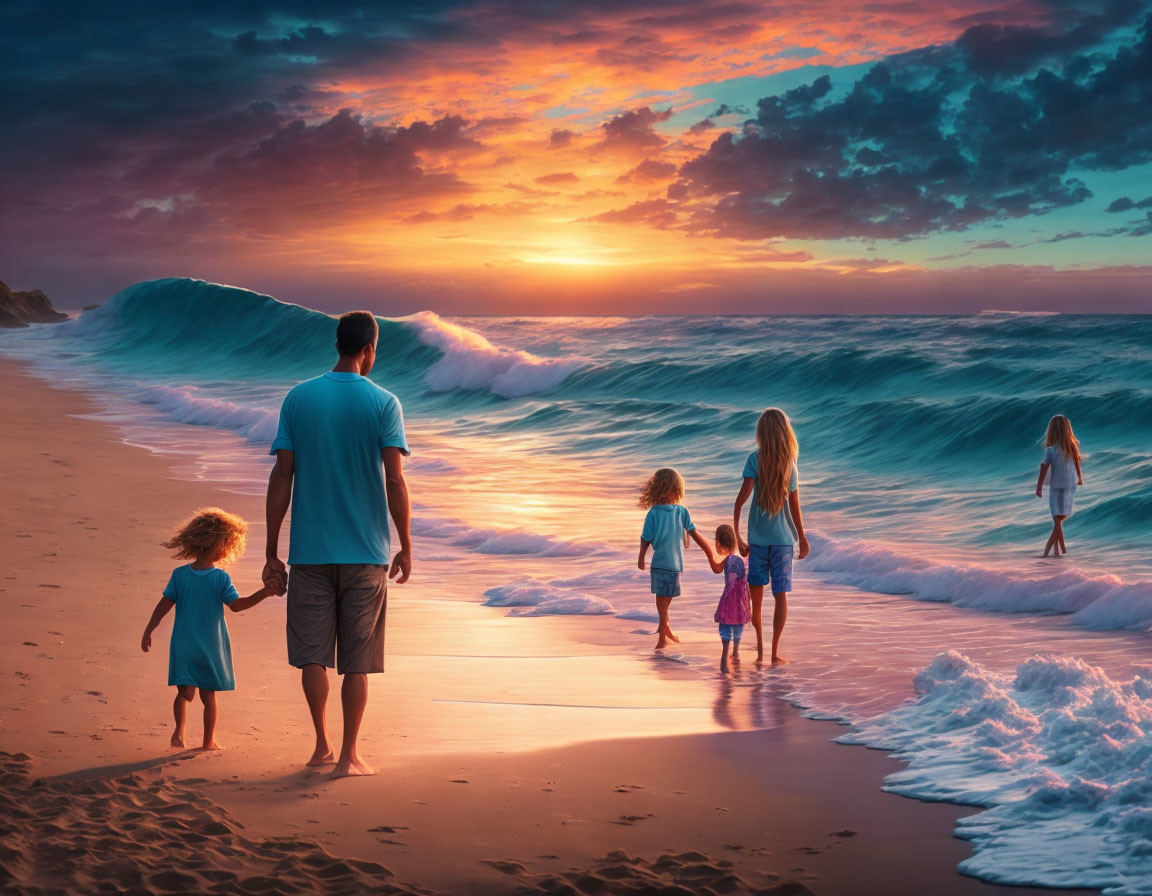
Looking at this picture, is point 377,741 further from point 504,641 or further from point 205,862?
point 504,641

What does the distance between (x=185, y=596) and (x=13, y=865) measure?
5.64ft

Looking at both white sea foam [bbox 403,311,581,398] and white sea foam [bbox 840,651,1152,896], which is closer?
white sea foam [bbox 840,651,1152,896]

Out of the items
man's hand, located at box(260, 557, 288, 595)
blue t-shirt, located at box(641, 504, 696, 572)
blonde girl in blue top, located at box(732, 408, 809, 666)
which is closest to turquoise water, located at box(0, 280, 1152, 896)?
blonde girl in blue top, located at box(732, 408, 809, 666)

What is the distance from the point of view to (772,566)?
762 centimetres

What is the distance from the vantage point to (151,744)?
4848 mm

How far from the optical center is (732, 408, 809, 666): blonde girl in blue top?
748 cm

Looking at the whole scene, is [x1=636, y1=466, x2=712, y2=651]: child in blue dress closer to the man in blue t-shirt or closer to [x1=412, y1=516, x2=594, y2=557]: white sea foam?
[x1=412, y1=516, x2=594, y2=557]: white sea foam

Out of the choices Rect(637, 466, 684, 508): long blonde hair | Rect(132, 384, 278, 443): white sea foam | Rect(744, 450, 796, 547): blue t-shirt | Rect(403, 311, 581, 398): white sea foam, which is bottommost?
Rect(744, 450, 796, 547): blue t-shirt

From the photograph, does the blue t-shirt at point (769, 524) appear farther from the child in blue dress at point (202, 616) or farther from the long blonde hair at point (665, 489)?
the child in blue dress at point (202, 616)

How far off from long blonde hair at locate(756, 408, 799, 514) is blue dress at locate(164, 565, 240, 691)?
3.77 metres

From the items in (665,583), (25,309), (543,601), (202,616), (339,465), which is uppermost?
(25,309)

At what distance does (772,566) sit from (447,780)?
11.9ft

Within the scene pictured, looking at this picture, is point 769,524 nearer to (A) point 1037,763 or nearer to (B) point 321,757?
(A) point 1037,763

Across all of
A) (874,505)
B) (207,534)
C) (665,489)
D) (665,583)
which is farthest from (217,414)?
(207,534)
